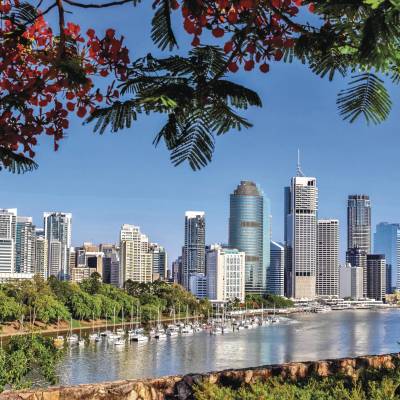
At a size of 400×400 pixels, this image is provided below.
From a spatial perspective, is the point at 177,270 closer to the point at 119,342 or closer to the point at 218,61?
the point at 119,342

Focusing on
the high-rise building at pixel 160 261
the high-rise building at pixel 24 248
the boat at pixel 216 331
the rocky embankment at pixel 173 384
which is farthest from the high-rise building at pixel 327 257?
the rocky embankment at pixel 173 384

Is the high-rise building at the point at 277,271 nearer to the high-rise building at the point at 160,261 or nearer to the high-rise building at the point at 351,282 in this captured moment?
the high-rise building at the point at 351,282

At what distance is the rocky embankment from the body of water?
2026cm

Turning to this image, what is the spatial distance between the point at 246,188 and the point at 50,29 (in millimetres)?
124861

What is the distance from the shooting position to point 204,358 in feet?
111

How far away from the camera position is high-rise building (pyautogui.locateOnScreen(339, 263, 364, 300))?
134250mm

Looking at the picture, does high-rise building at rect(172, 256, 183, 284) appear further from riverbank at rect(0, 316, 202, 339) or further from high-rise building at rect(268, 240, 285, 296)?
riverbank at rect(0, 316, 202, 339)

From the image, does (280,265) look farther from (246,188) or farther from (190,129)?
(190,129)

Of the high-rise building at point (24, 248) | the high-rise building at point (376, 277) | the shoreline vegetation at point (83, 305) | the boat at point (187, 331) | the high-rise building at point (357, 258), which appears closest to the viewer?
the shoreline vegetation at point (83, 305)

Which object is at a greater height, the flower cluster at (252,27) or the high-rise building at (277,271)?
the flower cluster at (252,27)

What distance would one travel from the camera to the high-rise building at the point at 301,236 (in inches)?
4988

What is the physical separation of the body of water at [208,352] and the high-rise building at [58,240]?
5902 centimetres

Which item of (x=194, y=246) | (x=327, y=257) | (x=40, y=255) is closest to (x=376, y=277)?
(x=327, y=257)

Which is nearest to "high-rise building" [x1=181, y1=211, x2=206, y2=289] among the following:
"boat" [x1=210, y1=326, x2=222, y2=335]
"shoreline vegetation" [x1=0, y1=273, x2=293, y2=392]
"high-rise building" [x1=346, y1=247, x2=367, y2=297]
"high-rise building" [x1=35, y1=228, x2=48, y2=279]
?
"high-rise building" [x1=35, y1=228, x2=48, y2=279]
